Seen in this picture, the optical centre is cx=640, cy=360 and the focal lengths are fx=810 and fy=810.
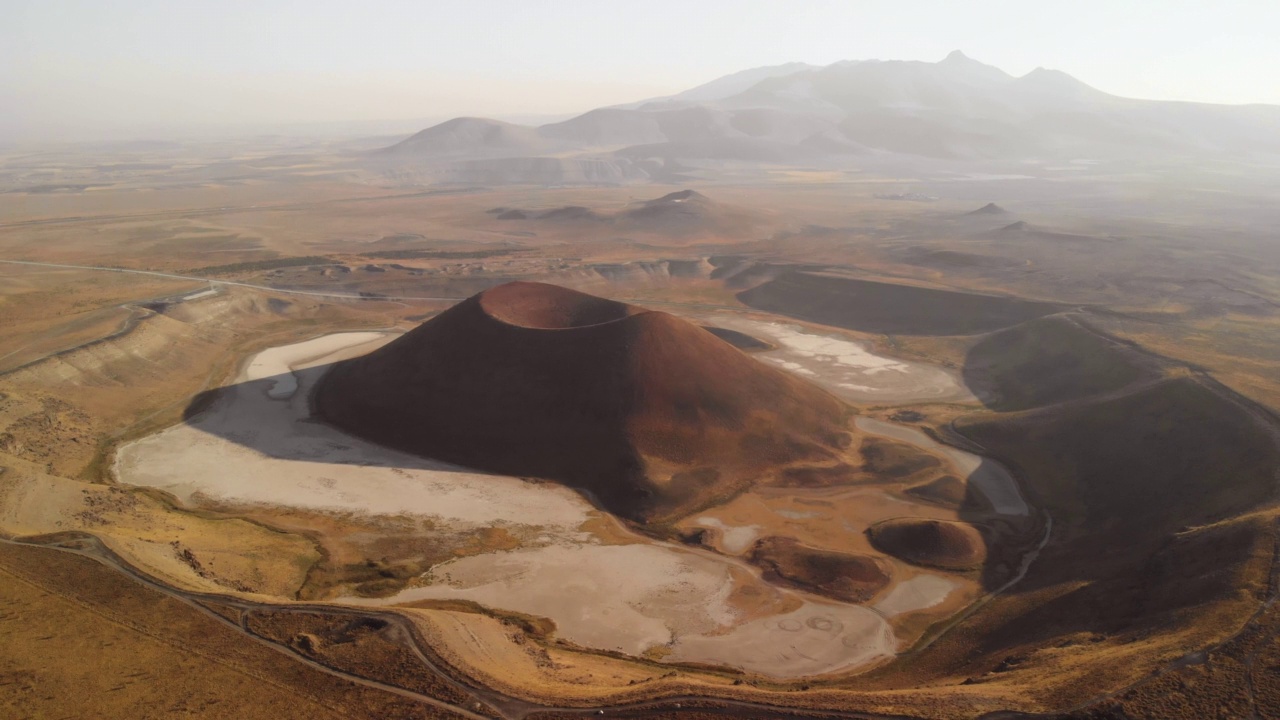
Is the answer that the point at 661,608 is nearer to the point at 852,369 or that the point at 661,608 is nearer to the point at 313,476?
the point at 313,476

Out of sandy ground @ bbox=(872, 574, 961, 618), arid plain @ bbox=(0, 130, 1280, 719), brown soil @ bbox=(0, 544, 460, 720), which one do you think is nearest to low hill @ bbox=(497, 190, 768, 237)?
arid plain @ bbox=(0, 130, 1280, 719)

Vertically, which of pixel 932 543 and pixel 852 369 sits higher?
pixel 852 369

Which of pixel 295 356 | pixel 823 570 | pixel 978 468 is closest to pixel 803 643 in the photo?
pixel 823 570

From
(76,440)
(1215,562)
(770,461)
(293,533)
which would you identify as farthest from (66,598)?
(1215,562)

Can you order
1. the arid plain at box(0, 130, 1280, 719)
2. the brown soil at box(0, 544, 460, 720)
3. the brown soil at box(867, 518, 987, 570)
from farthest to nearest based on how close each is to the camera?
the brown soil at box(867, 518, 987, 570) → the arid plain at box(0, 130, 1280, 719) → the brown soil at box(0, 544, 460, 720)

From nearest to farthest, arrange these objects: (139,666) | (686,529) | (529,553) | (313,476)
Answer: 1. (139,666)
2. (529,553)
3. (686,529)
4. (313,476)

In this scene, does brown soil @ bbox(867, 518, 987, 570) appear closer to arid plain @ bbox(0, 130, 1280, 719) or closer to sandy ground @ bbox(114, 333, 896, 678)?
arid plain @ bbox(0, 130, 1280, 719)

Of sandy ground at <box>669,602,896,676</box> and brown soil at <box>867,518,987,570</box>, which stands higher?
brown soil at <box>867,518,987,570</box>
